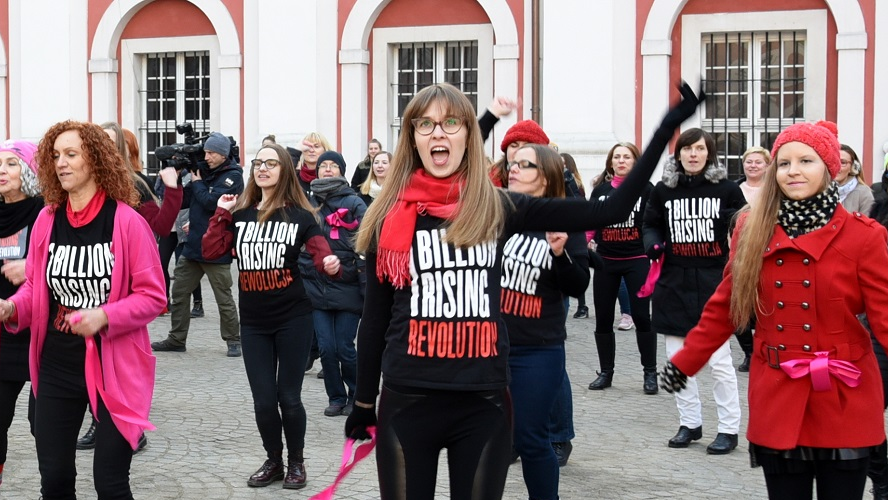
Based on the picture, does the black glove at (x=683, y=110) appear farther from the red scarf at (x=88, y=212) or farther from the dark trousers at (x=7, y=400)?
the dark trousers at (x=7, y=400)

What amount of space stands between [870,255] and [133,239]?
2672mm

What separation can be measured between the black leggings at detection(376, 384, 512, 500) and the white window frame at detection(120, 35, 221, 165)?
1626 centimetres

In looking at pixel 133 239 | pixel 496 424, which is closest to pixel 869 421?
pixel 496 424

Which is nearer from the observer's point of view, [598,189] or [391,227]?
[391,227]

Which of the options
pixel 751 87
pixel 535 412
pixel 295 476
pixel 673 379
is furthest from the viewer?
pixel 751 87

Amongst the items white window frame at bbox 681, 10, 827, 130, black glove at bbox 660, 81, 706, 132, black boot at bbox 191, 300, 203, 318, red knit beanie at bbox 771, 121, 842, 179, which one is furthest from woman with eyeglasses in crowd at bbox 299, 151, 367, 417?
white window frame at bbox 681, 10, 827, 130

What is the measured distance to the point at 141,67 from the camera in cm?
2019

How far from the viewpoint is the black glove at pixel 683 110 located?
3.48 metres

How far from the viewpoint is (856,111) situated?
16172mm

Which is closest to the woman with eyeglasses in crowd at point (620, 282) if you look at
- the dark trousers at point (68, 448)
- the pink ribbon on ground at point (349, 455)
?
the dark trousers at point (68, 448)

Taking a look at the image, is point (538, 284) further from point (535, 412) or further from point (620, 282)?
point (620, 282)

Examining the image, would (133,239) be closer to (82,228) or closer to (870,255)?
(82,228)

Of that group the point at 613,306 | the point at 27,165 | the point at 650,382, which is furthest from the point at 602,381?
the point at 27,165

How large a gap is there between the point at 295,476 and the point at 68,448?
6.00ft
